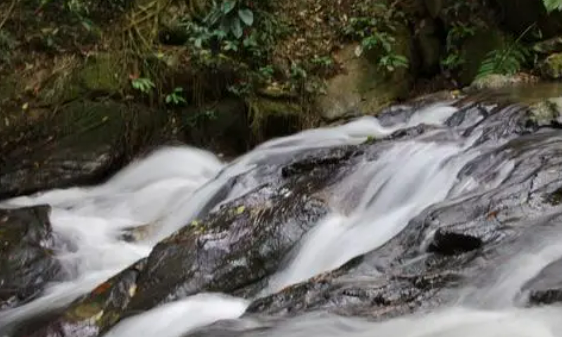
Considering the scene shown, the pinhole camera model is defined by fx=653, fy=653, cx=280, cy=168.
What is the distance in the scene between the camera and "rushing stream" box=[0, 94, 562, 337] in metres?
2.48

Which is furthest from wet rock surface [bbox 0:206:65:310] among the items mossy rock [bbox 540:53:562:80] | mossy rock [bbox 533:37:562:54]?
mossy rock [bbox 533:37:562:54]

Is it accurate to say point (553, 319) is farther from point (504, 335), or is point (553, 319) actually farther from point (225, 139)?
point (225, 139)

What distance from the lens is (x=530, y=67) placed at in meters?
7.51

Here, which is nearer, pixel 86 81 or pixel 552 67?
pixel 552 67

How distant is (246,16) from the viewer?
7.35 m

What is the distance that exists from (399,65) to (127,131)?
11.0 ft

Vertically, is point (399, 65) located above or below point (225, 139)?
above

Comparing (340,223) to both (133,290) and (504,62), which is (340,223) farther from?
(504,62)

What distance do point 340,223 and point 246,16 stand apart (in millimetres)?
4029

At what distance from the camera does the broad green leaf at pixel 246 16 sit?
733 cm

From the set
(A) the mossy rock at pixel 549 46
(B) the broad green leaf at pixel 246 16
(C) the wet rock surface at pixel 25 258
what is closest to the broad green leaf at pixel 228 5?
(B) the broad green leaf at pixel 246 16

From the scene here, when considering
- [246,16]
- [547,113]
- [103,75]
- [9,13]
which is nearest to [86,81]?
[103,75]

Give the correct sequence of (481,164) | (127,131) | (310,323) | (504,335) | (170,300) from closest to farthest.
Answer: (504,335), (310,323), (170,300), (481,164), (127,131)

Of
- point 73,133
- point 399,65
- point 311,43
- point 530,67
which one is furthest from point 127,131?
point 530,67
